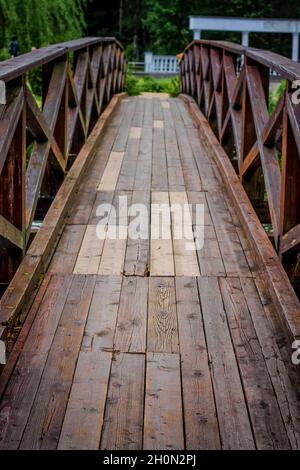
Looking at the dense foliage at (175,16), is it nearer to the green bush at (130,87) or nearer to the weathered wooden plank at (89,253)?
the green bush at (130,87)

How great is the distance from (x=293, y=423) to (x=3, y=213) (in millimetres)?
1546

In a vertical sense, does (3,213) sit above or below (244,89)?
below

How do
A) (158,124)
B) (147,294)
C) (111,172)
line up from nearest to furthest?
(147,294) < (111,172) < (158,124)

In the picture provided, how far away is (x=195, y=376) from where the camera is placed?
7.70ft

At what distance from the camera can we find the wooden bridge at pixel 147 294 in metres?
2.12

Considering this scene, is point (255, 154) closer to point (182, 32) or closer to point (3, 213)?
point (3, 213)

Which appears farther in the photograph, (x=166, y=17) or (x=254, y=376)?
(x=166, y=17)

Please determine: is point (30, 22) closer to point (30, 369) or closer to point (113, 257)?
point (113, 257)

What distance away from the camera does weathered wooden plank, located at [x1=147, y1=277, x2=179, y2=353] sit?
8.38 ft

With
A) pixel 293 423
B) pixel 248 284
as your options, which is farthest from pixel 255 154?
pixel 293 423

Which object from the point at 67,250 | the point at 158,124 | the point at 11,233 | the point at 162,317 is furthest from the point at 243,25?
the point at 162,317

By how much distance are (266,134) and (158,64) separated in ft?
79.1

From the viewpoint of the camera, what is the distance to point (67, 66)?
438 cm

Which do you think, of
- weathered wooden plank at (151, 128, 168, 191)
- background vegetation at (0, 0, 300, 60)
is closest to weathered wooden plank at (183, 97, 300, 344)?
weathered wooden plank at (151, 128, 168, 191)
